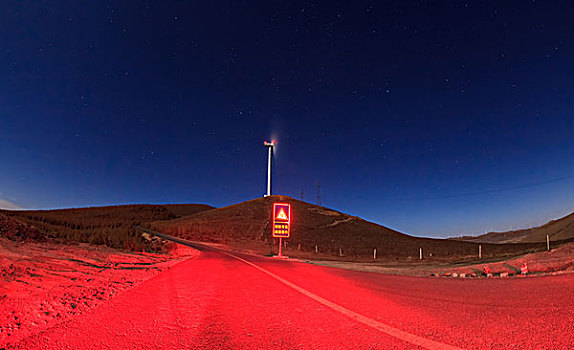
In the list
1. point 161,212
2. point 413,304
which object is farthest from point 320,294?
point 161,212

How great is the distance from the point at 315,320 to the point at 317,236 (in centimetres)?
6414

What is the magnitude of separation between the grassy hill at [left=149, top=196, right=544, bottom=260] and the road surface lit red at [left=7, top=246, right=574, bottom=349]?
38908 millimetres

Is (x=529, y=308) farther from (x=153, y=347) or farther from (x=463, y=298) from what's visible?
(x=153, y=347)

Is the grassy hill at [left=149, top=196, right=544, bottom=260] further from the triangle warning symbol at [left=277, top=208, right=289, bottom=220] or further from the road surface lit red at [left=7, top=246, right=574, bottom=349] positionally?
the road surface lit red at [left=7, top=246, right=574, bottom=349]

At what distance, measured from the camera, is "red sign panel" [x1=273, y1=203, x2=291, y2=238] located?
1021 inches

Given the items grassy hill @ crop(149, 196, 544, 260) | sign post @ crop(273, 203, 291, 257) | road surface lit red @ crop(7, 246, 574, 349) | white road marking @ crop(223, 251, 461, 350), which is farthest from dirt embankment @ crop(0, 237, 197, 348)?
grassy hill @ crop(149, 196, 544, 260)

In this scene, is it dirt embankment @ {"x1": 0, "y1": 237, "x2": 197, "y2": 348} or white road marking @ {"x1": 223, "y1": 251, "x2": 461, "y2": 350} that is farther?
dirt embankment @ {"x1": 0, "y1": 237, "x2": 197, "y2": 348}

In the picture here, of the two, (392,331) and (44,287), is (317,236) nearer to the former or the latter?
(44,287)

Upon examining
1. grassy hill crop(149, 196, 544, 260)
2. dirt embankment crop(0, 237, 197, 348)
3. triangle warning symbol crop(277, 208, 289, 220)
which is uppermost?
triangle warning symbol crop(277, 208, 289, 220)

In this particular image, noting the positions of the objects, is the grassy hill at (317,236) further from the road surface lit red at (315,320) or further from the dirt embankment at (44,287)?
the road surface lit red at (315,320)

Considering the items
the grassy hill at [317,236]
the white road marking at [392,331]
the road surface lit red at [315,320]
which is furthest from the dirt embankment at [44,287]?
the grassy hill at [317,236]

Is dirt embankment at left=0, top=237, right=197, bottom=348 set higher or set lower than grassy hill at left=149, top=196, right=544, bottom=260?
higher

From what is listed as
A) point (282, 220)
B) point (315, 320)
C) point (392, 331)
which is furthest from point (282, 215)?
point (392, 331)

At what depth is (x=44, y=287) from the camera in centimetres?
502
